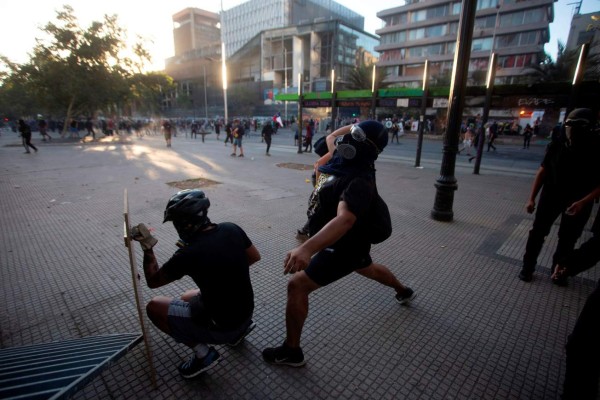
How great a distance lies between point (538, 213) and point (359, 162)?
9.00ft

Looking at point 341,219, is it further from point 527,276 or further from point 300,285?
point 527,276

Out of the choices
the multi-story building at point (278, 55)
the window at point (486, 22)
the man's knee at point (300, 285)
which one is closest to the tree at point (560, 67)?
the window at point (486, 22)

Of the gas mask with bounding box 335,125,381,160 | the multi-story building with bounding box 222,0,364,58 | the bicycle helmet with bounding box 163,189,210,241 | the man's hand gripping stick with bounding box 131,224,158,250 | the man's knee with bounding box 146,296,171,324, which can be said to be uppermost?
the multi-story building with bounding box 222,0,364,58

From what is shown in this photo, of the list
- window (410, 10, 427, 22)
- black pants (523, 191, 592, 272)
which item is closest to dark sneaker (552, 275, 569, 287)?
black pants (523, 191, 592, 272)

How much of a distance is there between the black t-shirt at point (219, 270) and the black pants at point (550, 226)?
333cm

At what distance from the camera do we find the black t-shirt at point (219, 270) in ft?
Answer: 6.09

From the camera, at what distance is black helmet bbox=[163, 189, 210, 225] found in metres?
1.86

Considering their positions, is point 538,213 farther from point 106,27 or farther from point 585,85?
point 106,27

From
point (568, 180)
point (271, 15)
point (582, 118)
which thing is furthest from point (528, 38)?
point (271, 15)

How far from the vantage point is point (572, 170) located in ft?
10.5

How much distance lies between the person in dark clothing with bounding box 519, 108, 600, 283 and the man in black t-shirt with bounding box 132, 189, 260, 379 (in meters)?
3.21

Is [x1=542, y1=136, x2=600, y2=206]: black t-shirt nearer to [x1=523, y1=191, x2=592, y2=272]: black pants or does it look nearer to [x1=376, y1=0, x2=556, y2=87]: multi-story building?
[x1=523, y1=191, x2=592, y2=272]: black pants

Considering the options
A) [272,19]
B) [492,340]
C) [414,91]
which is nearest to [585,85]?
[414,91]

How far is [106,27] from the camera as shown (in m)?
24.8
